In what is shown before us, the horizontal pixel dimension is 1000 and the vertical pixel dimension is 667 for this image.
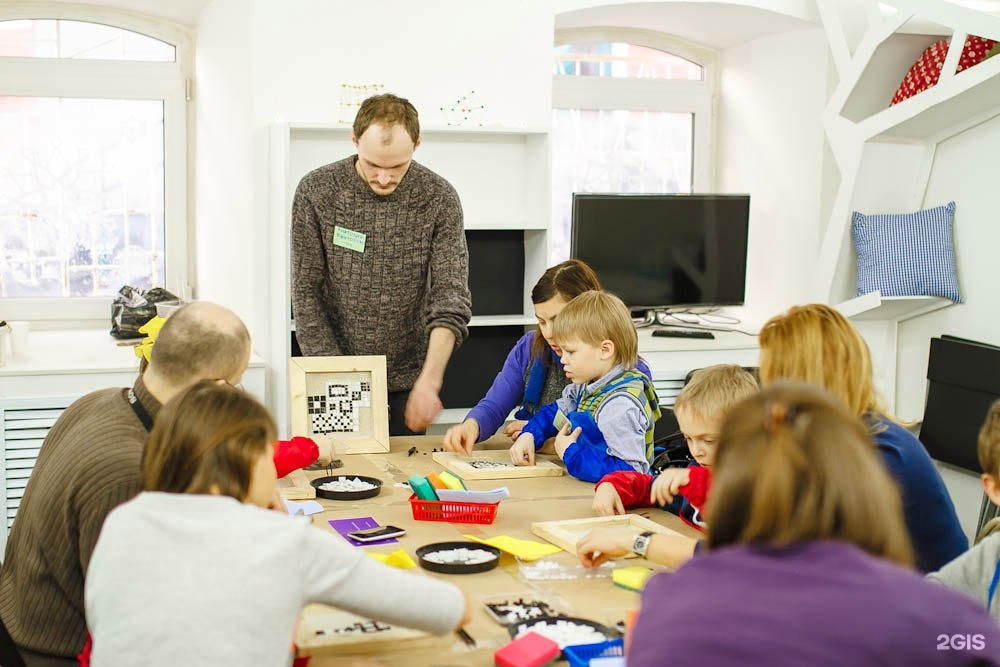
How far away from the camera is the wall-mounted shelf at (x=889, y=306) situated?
4324mm

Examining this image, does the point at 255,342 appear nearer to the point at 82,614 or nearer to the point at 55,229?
the point at 55,229

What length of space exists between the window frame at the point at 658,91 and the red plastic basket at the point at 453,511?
3.23m

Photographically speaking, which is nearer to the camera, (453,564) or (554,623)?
(554,623)

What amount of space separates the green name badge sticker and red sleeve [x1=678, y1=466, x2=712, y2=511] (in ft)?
4.66

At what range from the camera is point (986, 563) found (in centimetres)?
179

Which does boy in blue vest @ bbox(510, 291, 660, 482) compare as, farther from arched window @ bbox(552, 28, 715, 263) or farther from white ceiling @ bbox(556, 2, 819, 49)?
arched window @ bbox(552, 28, 715, 263)

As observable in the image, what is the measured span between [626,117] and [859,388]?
358 cm

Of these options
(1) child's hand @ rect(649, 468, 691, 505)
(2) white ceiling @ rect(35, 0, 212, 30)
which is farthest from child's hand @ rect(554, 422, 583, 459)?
(2) white ceiling @ rect(35, 0, 212, 30)

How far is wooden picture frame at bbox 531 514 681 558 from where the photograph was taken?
2.13m

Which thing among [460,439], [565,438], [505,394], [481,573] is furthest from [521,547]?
[505,394]

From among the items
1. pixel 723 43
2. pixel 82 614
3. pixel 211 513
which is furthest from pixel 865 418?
pixel 723 43

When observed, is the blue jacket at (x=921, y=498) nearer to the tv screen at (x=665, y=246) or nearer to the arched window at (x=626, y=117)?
the tv screen at (x=665, y=246)

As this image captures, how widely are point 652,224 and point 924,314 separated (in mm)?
1171

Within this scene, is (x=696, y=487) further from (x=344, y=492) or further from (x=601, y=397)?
(x=344, y=492)
